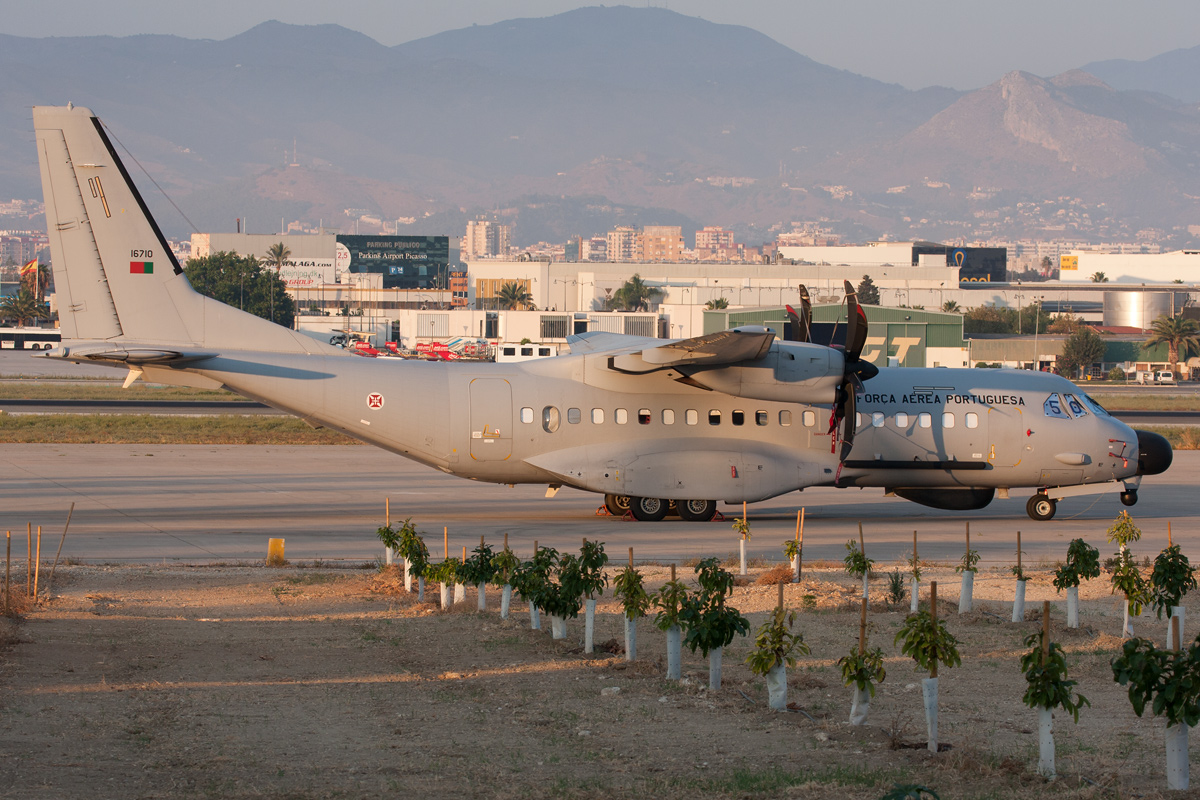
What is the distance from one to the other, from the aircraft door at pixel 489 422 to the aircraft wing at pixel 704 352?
283 centimetres

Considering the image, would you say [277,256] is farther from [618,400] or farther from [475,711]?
[475,711]

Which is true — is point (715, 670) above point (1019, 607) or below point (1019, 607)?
above

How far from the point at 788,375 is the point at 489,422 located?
7.06m

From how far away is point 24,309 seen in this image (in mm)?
139125

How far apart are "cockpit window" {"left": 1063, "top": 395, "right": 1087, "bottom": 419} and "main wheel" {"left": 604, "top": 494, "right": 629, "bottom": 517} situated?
1152 cm

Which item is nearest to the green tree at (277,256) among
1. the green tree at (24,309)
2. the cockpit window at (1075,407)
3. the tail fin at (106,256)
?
the green tree at (24,309)

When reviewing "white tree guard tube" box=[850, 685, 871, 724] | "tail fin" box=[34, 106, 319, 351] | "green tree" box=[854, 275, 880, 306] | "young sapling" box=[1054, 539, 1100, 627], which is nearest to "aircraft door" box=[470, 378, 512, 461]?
"tail fin" box=[34, 106, 319, 351]

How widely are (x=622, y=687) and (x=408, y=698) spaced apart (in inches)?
97.3

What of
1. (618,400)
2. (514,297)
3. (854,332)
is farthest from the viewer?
(514,297)

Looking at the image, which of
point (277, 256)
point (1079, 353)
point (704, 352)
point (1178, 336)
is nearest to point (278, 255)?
point (277, 256)

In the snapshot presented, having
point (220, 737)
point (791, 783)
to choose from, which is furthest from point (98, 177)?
point (791, 783)

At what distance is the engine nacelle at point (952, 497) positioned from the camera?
94.4 ft

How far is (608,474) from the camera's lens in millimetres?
26188

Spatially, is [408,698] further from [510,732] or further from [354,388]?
[354,388]
